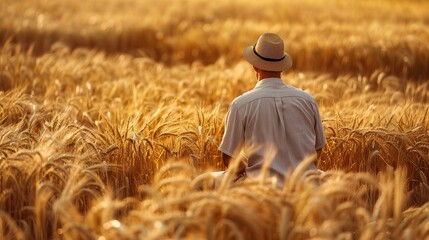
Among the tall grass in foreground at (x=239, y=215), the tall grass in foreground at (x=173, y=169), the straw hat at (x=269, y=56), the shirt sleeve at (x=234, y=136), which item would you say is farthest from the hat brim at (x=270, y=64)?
the tall grass in foreground at (x=239, y=215)

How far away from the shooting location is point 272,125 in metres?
3.32

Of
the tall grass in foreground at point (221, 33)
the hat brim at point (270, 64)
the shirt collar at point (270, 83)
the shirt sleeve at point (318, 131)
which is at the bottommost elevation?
the tall grass in foreground at point (221, 33)

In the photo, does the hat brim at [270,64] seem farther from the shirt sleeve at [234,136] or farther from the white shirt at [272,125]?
the shirt sleeve at [234,136]

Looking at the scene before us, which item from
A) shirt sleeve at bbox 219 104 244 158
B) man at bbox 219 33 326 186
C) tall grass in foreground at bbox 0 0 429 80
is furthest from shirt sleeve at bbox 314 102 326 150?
tall grass in foreground at bbox 0 0 429 80

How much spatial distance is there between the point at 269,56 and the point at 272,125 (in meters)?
0.40

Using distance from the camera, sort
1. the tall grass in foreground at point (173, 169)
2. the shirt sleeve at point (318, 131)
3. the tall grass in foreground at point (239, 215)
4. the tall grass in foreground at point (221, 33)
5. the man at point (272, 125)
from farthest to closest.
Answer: the tall grass in foreground at point (221, 33) < the shirt sleeve at point (318, 131) < the man at point (272, 125) < the tall grass in foreground at point (173, 169) < the tall grass in foreground at point (239, 215)

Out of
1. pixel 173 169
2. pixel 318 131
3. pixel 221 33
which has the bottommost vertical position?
pixel 221 33

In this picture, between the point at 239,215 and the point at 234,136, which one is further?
the point at 234,136

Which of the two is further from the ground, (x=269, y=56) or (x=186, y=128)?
(x=269, y=56)

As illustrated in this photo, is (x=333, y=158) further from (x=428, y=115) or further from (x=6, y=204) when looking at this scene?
(x=6, y=204)

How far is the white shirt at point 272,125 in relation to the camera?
3312 millimetres

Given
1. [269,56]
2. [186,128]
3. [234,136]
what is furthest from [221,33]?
[234,136]

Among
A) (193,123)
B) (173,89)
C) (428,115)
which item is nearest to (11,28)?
(173,89)

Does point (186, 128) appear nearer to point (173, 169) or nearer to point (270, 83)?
point (173, 169)
